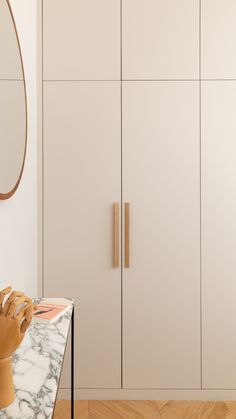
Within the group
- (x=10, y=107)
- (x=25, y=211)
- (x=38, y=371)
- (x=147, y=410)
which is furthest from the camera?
(x=147, y=410)

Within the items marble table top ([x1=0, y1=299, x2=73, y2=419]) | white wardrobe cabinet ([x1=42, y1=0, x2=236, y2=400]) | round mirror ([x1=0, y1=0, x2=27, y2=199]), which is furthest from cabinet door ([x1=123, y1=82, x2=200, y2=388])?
marble table top ([x1=0, y1=299, x2=73, y2=419])

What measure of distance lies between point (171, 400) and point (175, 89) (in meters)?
1.89

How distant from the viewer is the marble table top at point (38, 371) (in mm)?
885

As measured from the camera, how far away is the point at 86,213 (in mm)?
2311

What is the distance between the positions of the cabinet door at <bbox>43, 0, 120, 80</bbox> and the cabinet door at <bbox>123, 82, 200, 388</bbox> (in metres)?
0.22

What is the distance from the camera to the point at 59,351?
1.24 m

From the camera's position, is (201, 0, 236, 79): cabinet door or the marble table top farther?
(201, 0, 236, 79): cabinet door

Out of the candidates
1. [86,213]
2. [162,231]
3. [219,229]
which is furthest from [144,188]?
[219,229]

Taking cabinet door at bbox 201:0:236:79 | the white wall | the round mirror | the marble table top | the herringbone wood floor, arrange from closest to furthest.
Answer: the marble table top < the round mirror < the white wall < the herringbone wood floor < cabinet door at bbox 201:0:236:79

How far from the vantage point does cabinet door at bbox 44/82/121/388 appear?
2.29 metres

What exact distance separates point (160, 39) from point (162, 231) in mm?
1153

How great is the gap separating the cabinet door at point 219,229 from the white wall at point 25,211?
1.01m

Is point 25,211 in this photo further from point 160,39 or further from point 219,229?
point 160,39

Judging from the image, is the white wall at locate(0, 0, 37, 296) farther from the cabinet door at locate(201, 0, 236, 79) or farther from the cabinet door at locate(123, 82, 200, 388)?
the cabinet door at locate(201, 0, 236, 79)
